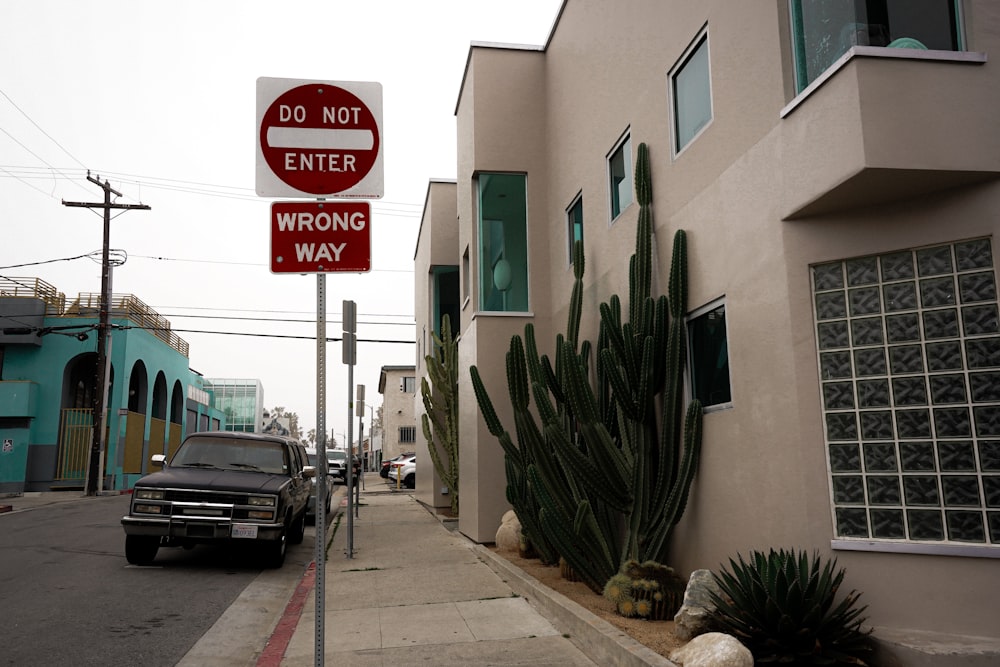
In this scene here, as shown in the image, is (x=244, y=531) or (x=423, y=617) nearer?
(x=423, y=617)

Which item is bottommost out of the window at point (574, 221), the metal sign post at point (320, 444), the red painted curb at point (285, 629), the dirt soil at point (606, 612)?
the red painted curb at point (285, 629)

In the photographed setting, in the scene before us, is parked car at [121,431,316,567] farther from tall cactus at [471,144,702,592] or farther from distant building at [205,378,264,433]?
distant building at [205,378,264,433]

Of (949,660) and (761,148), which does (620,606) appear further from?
(761,148)

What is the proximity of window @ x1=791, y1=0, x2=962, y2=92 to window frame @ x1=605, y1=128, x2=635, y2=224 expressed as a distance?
343cm

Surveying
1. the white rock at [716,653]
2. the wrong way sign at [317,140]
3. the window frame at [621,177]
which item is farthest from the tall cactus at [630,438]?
the wrong way sign at [317,140]

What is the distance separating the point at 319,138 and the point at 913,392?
3963 millimetres

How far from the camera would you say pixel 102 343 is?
28.5m

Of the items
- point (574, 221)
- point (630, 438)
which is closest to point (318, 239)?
point (630, 438)

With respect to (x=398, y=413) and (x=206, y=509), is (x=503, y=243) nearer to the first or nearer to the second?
→ (x=206, y=509)

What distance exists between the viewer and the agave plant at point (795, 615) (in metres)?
4.84

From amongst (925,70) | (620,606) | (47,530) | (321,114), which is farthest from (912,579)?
(47,530)

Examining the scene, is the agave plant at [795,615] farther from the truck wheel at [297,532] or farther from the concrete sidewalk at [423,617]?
the truck wheel at [297,532]

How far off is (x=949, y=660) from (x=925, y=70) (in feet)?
11.4

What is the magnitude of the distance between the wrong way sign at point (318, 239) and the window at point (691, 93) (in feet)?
13.5
